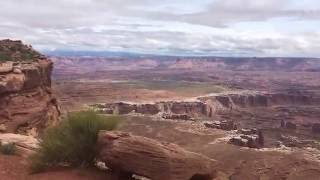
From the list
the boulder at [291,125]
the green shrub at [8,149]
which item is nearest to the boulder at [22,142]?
the green shrub at [8,149]

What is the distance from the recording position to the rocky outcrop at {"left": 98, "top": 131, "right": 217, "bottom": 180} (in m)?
15.5

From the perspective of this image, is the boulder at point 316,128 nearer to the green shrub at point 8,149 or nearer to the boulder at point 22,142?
the boulder at point 22,142

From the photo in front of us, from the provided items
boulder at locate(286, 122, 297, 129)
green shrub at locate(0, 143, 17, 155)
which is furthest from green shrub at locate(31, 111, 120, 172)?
boulder at locate(286, 122, 297, 129)

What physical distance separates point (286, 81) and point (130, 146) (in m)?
177

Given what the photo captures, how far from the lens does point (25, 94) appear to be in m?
32.7

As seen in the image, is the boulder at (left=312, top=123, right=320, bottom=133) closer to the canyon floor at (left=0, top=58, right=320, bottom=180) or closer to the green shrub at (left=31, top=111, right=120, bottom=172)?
the canyon floor at (left=0, top=58, right=320, bottom=180)

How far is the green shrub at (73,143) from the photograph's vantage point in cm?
1762

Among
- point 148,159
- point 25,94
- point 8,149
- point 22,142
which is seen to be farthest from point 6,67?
point 148,159

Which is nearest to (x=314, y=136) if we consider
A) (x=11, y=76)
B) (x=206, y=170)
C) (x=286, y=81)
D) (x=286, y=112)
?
(x=286, y=112)

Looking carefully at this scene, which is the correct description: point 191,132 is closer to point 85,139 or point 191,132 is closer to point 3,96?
point 3,96

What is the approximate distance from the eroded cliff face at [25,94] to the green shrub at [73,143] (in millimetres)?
11861

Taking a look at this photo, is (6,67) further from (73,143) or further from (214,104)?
(214,104)

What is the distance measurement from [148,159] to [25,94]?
750 inches

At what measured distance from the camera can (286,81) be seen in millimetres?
186625
